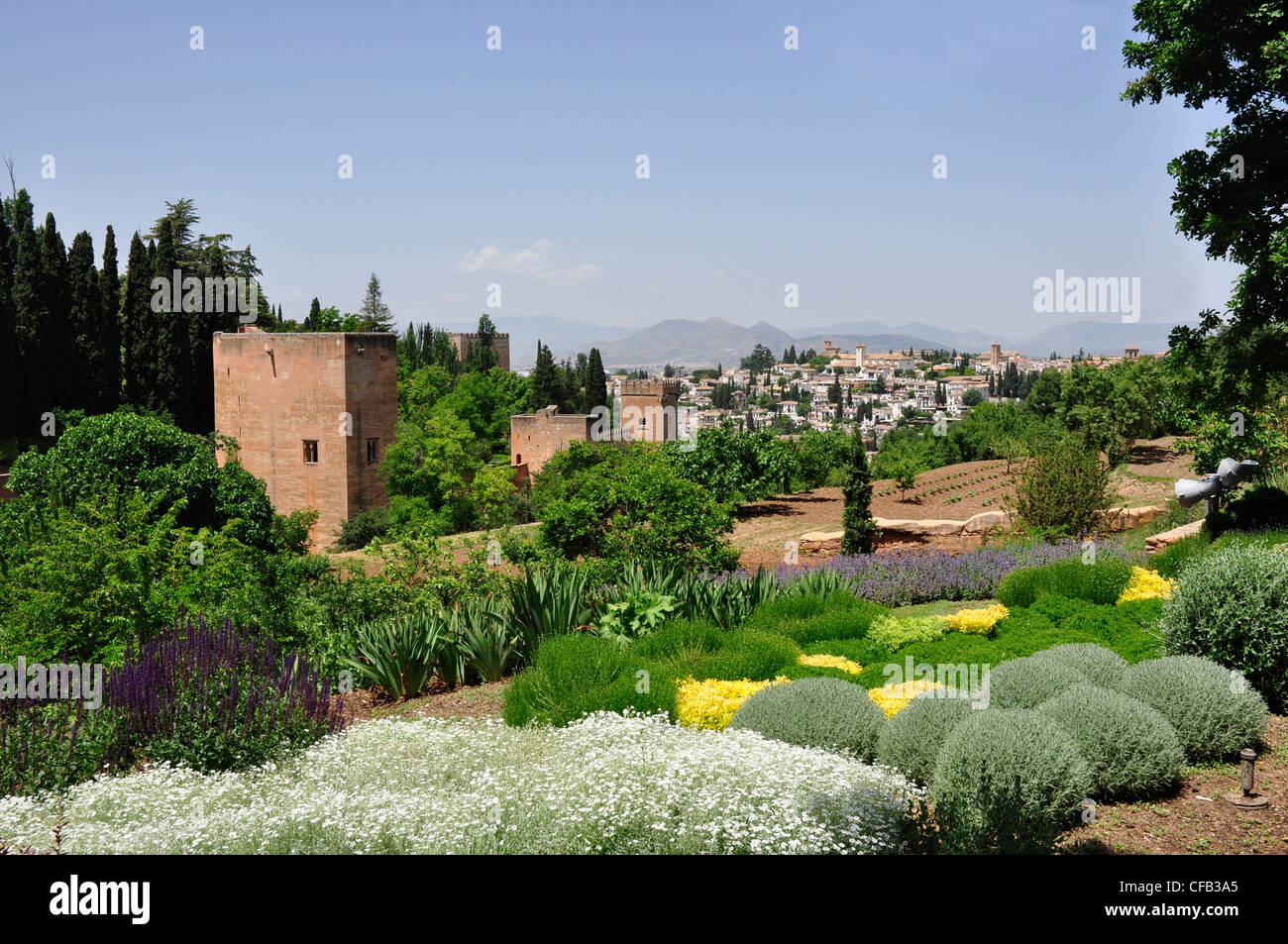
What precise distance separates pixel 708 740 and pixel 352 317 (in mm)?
52290

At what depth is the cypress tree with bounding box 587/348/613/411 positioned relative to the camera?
61.6 metres

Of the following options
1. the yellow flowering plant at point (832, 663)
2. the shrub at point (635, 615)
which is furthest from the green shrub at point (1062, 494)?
the shrub at point (635, 615)

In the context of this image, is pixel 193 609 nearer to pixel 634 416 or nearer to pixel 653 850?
pixel 653 850

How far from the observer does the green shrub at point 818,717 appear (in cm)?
558

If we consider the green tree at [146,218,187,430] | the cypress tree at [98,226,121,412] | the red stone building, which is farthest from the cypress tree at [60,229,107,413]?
the red stone building

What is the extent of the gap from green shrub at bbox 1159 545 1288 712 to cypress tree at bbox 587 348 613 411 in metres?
54.7

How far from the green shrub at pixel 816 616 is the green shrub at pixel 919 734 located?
3310 millimetres

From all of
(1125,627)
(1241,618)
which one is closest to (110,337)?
(1125,627)

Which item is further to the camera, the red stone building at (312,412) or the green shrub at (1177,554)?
the red stone building at (312,412)

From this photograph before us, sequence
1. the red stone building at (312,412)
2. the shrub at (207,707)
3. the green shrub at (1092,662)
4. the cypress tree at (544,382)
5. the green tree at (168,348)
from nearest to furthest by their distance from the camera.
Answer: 1. the shrub at (207,707)
2. the green shrub at (1092,662)
3. the green tree at (168,348)
4. the red stone building at (312,412)
5. the cypress tree at (544,382)

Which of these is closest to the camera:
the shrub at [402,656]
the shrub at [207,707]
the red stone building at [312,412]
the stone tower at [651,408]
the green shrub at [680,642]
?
the shrub at [207,707]

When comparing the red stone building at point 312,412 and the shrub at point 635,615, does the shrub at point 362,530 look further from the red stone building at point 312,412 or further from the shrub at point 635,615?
the shrub at point 635,615
